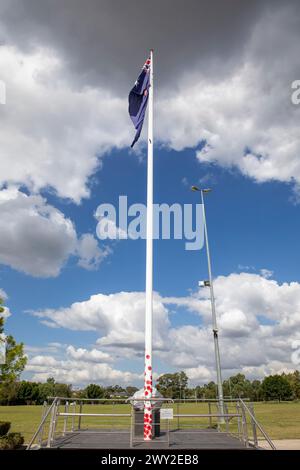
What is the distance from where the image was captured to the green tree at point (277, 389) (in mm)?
107938

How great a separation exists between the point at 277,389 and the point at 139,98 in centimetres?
10739

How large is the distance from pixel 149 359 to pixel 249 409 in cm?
319

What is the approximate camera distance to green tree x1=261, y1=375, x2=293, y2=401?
4250 inches

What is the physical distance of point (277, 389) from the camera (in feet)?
355

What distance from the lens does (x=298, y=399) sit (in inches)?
4254

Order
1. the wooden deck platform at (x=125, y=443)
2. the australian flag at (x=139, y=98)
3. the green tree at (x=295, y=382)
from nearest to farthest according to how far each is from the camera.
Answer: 1. the wooden deck platform at (x=125, y=443)
2. the australian flag at (x=139, y=98)
3. the green tree at (x=295, y=382)

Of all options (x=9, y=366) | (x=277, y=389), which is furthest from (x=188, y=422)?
(x=277, y=389)

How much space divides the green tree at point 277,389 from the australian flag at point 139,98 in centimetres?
10696

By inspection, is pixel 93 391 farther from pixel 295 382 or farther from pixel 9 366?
pixel 9 366

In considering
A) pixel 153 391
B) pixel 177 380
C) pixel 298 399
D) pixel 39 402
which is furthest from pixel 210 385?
pixel 153 391

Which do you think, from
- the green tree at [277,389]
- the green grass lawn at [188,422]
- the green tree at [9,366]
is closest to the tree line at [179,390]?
the green tree at [277,389]

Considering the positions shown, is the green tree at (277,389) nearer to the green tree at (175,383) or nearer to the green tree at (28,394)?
the green tree at (175,383)

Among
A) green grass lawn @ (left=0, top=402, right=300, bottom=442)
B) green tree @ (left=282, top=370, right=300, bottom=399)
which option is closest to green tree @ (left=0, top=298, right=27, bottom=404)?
green grass lawn @ (left=0, top=402, right=300, bottom=442)

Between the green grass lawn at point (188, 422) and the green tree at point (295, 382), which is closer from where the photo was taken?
the green grass lawn at point (188, 422)
